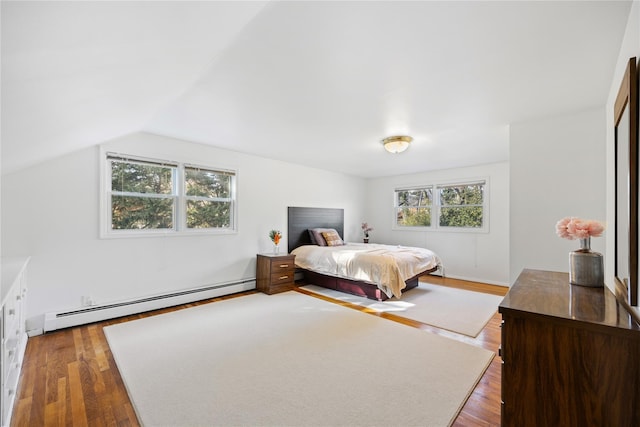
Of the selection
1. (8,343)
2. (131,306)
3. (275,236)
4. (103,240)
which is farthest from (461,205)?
(8,343)

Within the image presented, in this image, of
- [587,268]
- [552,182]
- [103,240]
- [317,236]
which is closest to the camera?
[587,268]

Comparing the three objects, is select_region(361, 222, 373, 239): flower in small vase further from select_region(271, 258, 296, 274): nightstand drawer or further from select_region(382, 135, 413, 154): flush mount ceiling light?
select_region(382, 135, 413, 154): flush mount ceiling light

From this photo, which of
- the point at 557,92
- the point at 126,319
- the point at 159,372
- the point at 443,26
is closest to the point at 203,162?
the point at 126,319

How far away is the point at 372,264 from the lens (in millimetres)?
4078

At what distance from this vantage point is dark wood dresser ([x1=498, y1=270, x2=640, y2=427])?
0.98 metres

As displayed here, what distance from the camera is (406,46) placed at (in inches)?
68.5

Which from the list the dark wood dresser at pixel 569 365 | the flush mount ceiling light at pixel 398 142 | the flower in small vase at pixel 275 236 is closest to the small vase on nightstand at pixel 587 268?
the dark wood dresser at pixel 569 365

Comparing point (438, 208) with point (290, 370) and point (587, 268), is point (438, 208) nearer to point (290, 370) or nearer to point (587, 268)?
point (587, 268)

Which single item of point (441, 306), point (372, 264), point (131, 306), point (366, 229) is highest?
point (366, 229)

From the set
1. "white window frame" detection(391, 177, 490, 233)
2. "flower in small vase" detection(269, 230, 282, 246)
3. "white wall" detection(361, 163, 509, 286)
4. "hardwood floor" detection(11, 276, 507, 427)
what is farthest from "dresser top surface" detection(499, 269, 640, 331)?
"white window frame" detection(391, 177, 490, 233)

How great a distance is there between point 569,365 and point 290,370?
176cm

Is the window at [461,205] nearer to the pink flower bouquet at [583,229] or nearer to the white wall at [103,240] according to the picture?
the white wall at [103,240]

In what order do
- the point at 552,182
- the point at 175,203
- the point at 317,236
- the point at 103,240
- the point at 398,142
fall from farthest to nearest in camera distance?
the point at 317,236 < the point at 175,203 < the point at 398,142 < the point at 103,240 < the point at 552,182

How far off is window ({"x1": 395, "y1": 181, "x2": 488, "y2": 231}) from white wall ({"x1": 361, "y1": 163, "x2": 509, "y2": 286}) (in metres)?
0.13
